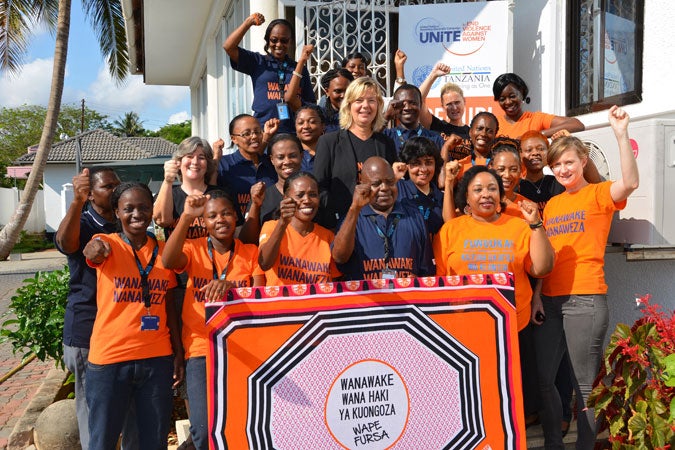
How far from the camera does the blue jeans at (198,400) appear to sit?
10.5 ft

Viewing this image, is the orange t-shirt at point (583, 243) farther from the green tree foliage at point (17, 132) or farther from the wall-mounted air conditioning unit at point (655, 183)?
the green tree foliage at point (17, 132)

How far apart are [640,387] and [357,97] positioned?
2321mm

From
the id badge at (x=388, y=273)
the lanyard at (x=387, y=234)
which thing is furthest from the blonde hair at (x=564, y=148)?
the id badge at (x=388, y=273)

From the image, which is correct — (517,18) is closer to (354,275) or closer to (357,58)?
(357,58)

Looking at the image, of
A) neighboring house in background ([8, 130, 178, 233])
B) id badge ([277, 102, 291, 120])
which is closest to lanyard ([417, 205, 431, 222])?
id badge ([277, 102, 291, 120])

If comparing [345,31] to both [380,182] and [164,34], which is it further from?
[164,34]

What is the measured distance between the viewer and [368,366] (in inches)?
121

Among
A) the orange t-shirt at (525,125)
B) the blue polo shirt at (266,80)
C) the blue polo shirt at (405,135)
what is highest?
the blue polo shirt at (266,80)

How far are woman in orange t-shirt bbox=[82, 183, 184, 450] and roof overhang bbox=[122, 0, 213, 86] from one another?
8230 millimetres

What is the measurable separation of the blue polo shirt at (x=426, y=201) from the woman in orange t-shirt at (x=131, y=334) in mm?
1483

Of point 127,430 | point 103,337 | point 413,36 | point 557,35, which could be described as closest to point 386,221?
point 103,337

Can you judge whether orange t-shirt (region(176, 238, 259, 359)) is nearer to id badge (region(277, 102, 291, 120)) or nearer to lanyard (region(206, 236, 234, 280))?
lanyard (region(206, 236, 234, 280))

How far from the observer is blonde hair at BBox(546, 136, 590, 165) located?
3.68 metres

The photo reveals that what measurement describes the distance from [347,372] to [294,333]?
328 millimetres
